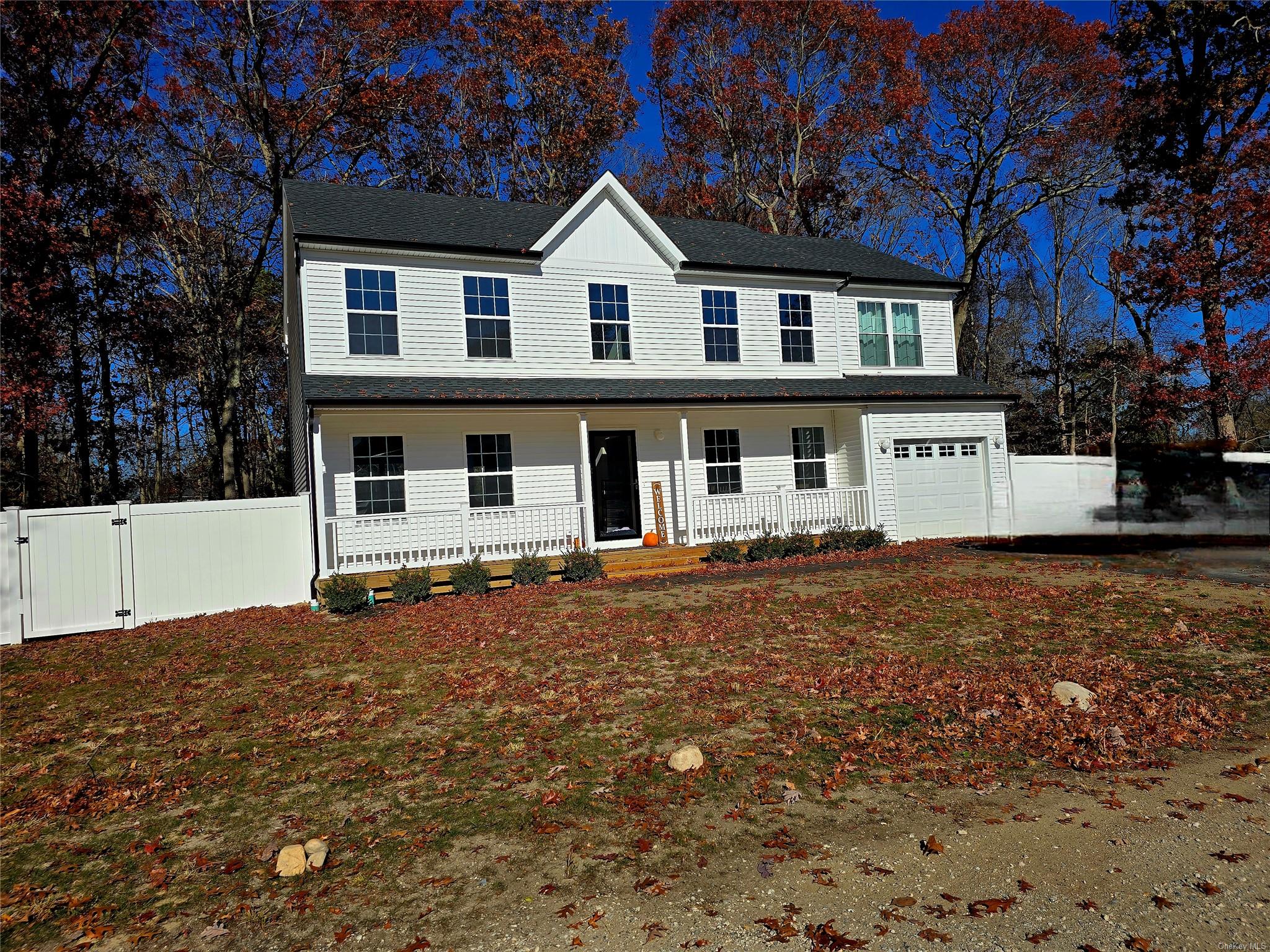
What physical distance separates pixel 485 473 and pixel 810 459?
838 centimetres

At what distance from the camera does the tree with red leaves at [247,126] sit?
956 inches

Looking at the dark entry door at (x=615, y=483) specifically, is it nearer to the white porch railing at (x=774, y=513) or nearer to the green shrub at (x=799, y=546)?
the white porch railing at (x=774, y=513)

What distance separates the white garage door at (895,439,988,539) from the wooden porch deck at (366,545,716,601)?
18.3 feet

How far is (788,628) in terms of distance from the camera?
9.45m

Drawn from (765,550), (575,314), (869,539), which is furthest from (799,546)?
(575,314)

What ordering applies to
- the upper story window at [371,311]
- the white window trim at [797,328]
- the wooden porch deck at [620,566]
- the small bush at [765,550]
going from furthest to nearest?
the white window trim at [797,328], the small bush at [765,550], the upper story window at [371,311], the wooden porch deck at [620,566]

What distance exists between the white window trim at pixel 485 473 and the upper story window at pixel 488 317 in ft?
5.75

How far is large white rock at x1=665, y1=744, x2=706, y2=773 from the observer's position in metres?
5.50

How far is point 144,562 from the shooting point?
12062 millimetres

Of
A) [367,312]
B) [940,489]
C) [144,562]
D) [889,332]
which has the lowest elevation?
[144,562]

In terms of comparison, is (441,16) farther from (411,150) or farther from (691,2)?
(691,2)

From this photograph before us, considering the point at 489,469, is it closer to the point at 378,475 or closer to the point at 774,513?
the point at 378,475

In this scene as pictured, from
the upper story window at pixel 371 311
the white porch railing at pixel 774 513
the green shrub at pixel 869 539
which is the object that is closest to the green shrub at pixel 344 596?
the upper story window at pixel 371 311

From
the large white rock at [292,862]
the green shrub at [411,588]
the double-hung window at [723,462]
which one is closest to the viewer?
the large white rock at [292,862]
